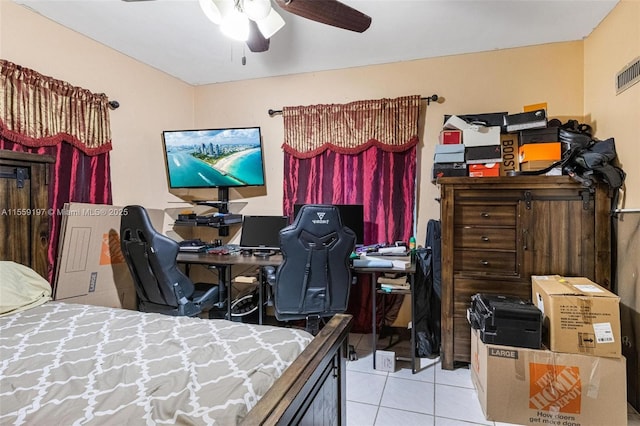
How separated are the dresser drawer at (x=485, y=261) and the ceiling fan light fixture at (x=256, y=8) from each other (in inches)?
74.9

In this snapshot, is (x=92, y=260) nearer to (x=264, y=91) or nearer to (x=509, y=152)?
(x=264, y=91)

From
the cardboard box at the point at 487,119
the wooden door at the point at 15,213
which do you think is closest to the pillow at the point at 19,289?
the wooden door at the point at 15,213

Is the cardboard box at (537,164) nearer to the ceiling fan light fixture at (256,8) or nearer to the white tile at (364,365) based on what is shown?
the white tile at (364,365)

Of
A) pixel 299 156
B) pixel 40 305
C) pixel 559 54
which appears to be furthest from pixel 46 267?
pixel 559 54

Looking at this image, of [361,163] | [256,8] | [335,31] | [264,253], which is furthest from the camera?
[361,163]

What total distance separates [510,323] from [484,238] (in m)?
0.63

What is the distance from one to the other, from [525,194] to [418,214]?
0.91 m

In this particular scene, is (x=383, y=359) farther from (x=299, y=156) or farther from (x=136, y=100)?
(x=136, y=100)

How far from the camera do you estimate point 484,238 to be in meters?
2.32

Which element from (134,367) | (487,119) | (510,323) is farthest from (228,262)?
(487,119)

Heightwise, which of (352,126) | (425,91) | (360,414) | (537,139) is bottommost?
(360,414)

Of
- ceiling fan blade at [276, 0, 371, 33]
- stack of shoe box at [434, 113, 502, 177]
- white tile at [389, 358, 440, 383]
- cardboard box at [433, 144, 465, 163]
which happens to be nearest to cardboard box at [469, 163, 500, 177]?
stack of shoe box at [434, 113, 502, 177]

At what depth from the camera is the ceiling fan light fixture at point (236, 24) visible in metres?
1.61

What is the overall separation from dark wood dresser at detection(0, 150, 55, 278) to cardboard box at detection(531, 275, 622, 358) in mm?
3021
